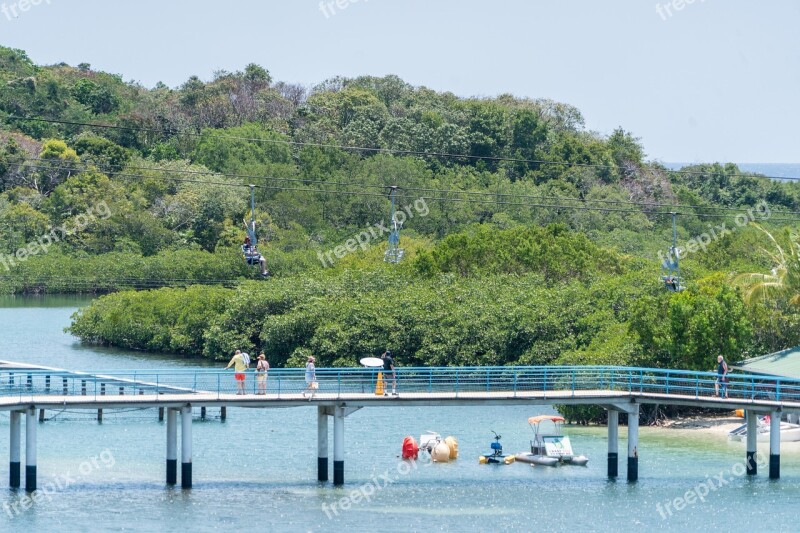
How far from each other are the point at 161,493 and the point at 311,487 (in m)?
4.78

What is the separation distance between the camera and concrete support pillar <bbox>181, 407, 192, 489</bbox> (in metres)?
53.6

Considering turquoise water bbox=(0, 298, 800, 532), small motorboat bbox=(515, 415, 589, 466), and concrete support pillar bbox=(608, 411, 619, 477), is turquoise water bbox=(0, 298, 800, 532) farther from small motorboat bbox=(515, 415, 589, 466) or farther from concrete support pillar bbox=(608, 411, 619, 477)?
small motorboat bbox=(515, 415, 589, 466)

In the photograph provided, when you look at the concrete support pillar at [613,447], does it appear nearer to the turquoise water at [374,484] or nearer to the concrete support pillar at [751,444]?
the turquoise water at [374,484]

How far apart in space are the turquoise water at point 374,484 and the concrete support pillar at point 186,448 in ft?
1.55

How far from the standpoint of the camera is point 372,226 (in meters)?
121

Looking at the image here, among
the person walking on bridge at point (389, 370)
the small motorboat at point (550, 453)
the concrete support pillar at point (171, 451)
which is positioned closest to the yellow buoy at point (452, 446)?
the small motorboat at point (550, 453)

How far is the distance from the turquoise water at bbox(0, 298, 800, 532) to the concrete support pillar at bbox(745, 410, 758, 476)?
0.42 m

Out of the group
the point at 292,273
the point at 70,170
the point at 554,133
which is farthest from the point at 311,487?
the point at 554,133

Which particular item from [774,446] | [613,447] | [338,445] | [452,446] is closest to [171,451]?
[338,445]

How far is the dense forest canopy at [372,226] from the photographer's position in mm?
77750

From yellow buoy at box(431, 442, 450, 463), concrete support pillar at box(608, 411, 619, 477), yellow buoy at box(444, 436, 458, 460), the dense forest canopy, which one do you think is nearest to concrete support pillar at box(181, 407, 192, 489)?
yellow buoy at box(431, 442, 450, 463)

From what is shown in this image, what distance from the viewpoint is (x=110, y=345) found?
99625 mm

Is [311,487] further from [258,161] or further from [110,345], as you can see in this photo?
[258,161]

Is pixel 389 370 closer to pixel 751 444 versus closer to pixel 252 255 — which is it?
pixel 252 255
